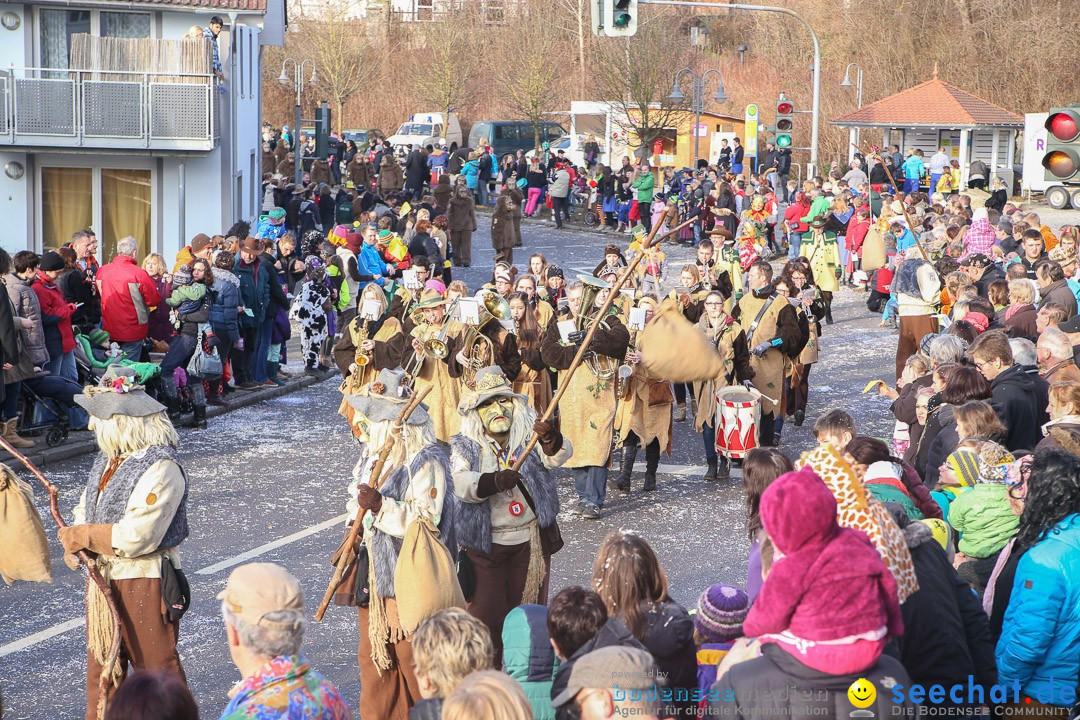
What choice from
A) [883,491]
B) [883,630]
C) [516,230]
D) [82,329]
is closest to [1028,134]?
[516,230]

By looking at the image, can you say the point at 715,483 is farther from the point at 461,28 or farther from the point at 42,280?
the point at 461,28

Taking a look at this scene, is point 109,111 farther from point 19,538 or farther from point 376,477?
point 376,477

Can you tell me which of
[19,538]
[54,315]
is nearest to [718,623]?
[19,538]

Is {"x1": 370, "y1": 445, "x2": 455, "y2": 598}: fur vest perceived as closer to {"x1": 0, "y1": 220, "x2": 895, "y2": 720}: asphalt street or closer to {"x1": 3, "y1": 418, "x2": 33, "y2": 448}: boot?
{"x1": 0, "y1": 220, "x2": 895, "y2": 720}: asphalt street

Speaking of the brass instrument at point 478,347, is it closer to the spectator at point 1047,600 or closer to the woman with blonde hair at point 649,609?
the woman with blonde hair at point 649,609

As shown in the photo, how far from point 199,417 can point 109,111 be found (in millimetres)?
10365

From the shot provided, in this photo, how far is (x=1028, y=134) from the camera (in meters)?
33.5

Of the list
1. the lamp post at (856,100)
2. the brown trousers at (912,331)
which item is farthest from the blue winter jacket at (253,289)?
the lamp post at (856,100)

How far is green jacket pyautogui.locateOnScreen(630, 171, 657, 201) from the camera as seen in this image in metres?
32.1

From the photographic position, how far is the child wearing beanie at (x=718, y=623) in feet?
16.8

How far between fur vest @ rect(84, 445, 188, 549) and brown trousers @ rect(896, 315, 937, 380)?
10.9 m

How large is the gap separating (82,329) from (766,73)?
155 feet

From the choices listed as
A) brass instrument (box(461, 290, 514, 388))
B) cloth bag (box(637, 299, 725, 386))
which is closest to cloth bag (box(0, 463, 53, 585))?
cloth bag (box(637, 299, 725, 386))

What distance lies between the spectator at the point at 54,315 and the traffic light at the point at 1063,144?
27.2 ft
